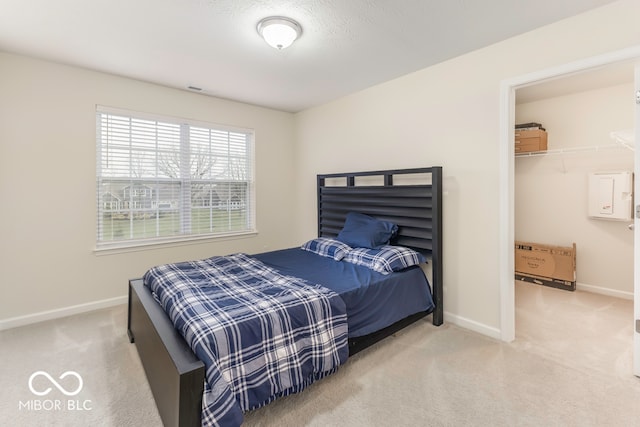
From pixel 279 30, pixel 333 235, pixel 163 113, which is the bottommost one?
pixel 333 235

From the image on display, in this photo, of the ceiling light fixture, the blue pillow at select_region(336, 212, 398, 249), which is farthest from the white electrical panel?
the ceiling light fixture

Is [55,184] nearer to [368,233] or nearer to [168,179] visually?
[168,179]

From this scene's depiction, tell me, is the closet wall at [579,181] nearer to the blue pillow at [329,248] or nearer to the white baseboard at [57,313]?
the blue pillow at [329,248]

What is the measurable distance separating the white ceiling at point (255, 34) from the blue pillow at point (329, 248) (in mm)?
1752

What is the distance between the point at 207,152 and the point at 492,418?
3.79 m

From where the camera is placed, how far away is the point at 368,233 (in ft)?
10.2

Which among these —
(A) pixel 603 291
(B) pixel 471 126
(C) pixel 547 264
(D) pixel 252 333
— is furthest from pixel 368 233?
(A) pixel 603 291

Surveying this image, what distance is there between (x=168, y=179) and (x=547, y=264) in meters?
4.80

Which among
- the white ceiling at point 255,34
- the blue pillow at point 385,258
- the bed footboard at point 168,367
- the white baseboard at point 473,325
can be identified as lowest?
the white baseboard at point 473,325

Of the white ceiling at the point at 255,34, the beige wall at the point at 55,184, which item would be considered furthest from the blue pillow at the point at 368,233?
the beige wall at the point at 55,184

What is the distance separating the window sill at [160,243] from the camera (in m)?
3.27

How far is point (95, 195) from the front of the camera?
3.18m

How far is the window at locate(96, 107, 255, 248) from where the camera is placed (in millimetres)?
3293

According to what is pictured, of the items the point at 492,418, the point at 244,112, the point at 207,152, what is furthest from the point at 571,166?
the point at 207,152
